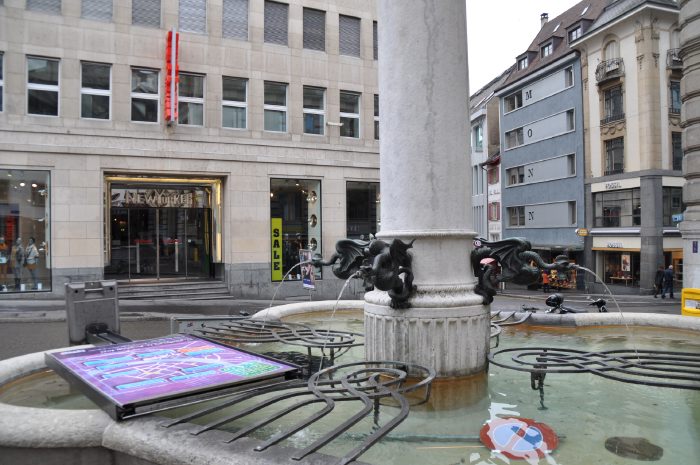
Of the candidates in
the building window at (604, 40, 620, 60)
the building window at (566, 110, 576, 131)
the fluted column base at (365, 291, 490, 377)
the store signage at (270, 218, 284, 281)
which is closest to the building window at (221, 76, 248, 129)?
the store signage at (270, 218, 284, 281)

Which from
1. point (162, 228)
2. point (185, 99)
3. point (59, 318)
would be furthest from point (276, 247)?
point (59, 318)

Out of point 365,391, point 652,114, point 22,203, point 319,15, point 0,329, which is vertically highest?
point 319,15

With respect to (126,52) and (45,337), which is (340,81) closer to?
(126,52)

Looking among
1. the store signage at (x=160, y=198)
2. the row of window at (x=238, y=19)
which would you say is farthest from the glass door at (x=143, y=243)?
the row of window at (x=238, y=19)

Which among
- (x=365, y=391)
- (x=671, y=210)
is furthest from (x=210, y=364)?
(x=671, y=210)

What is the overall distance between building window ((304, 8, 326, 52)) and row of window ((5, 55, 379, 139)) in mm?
2038

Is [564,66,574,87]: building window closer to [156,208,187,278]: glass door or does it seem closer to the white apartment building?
the white apartment building

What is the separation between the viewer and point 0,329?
13664 mm

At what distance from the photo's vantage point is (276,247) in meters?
24.6

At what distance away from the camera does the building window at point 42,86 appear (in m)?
20.8

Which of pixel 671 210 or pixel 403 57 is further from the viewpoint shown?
pixel 671 210

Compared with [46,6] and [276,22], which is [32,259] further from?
[276,22]

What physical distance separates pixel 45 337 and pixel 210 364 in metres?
10.2

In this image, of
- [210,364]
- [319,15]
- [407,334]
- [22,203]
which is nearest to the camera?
[210,364]
